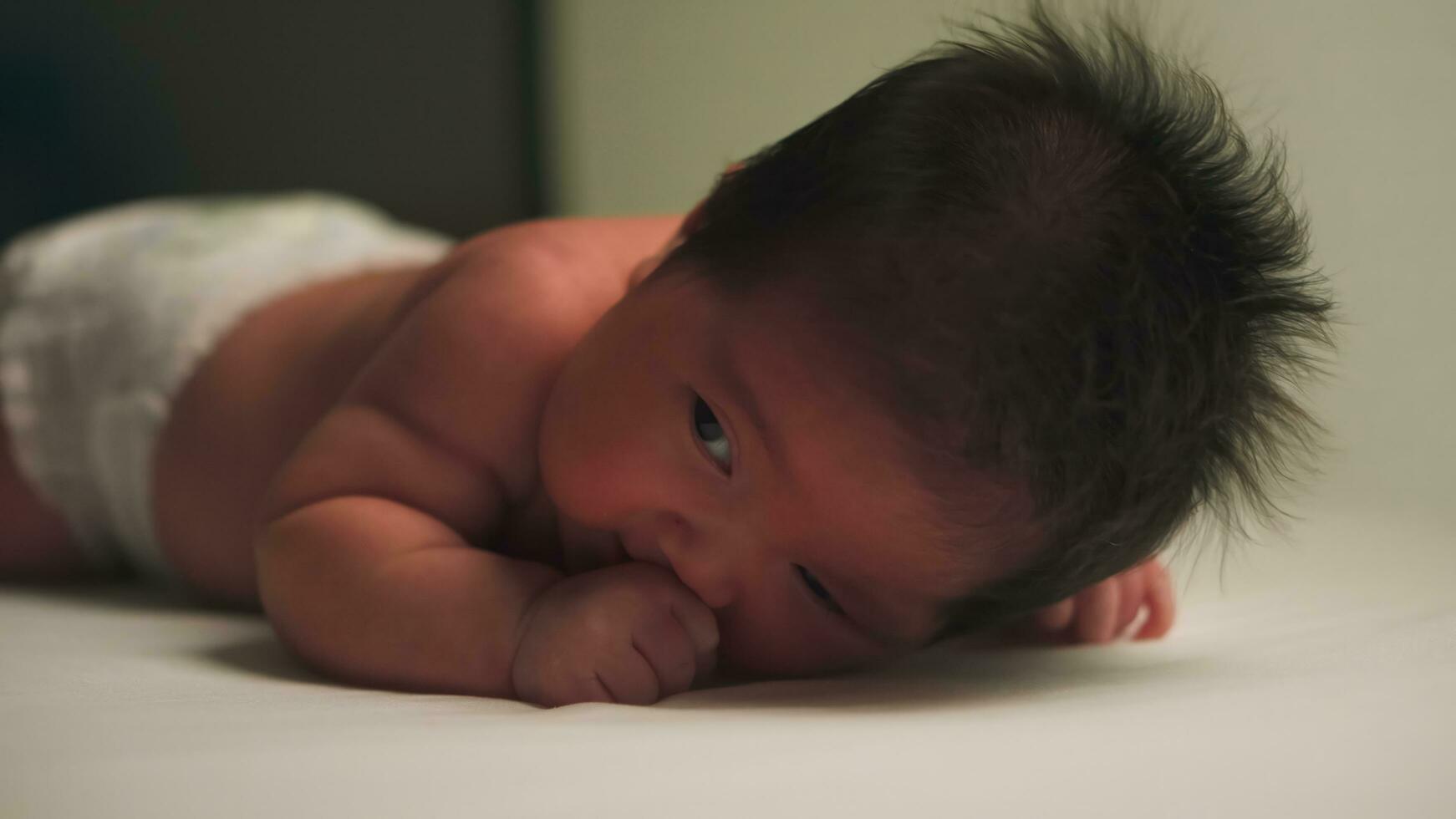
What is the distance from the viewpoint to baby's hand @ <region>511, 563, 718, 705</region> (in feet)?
2.32

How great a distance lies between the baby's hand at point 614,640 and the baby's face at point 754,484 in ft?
0.06

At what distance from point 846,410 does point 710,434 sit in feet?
0.33

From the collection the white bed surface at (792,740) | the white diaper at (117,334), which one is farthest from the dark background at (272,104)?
the white bed surface at (792,740)

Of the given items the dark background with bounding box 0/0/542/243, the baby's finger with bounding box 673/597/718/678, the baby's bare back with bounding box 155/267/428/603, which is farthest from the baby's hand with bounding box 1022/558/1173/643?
the dark background with bounding box 0/0/542/243

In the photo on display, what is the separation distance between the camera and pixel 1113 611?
3.01 ft

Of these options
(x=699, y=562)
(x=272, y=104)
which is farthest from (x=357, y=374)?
(x=272, y=104)

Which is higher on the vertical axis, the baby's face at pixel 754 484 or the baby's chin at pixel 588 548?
the baby's face at pixel 754 484

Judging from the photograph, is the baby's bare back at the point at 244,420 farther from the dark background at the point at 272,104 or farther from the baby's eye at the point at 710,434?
the dark background at the point at 272,104

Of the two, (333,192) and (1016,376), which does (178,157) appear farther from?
(1016,376)

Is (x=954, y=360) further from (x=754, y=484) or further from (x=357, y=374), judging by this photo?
(x=357, y=374)

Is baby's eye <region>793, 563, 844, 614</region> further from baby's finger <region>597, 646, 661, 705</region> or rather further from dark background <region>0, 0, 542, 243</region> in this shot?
dark background <region>0, 0, 542, 243</region>

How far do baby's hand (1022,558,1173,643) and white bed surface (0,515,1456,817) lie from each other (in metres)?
0.07

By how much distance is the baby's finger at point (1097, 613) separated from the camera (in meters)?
0.91

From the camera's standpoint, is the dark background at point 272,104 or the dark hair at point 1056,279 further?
the dark background at point 272,104
